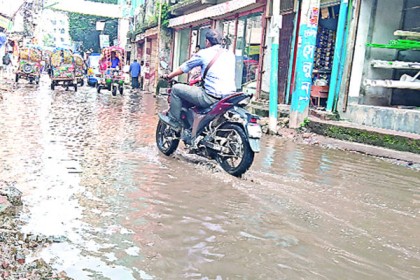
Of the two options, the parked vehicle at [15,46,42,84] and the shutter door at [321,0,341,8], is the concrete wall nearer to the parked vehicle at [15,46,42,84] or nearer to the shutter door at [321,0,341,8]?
the shutter door at [321,0,341,8]

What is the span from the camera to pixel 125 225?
136 inches

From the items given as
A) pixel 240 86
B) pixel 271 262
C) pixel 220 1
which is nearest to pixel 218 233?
pixel 271 262

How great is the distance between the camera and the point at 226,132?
18.4ft

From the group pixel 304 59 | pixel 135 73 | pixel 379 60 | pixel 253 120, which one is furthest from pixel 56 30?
pixel 253 120

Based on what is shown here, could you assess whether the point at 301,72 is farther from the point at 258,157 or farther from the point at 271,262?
the point at 271,262

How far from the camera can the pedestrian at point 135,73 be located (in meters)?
25.0

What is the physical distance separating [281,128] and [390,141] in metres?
2.46

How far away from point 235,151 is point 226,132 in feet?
0.99

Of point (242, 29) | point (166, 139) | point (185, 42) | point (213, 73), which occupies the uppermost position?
point (242, 29)

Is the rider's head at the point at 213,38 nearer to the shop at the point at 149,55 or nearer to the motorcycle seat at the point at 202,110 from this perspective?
the motorcycle seat at the point at 202,110

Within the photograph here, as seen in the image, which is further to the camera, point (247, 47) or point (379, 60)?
point (247, 47)

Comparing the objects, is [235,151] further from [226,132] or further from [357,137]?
[357,137]

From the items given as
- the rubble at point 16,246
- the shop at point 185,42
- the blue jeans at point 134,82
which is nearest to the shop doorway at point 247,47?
the shop at point 185,42

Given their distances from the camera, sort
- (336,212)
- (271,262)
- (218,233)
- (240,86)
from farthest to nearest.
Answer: (240,86) → (336,212) → (218,233) → (271,262)
